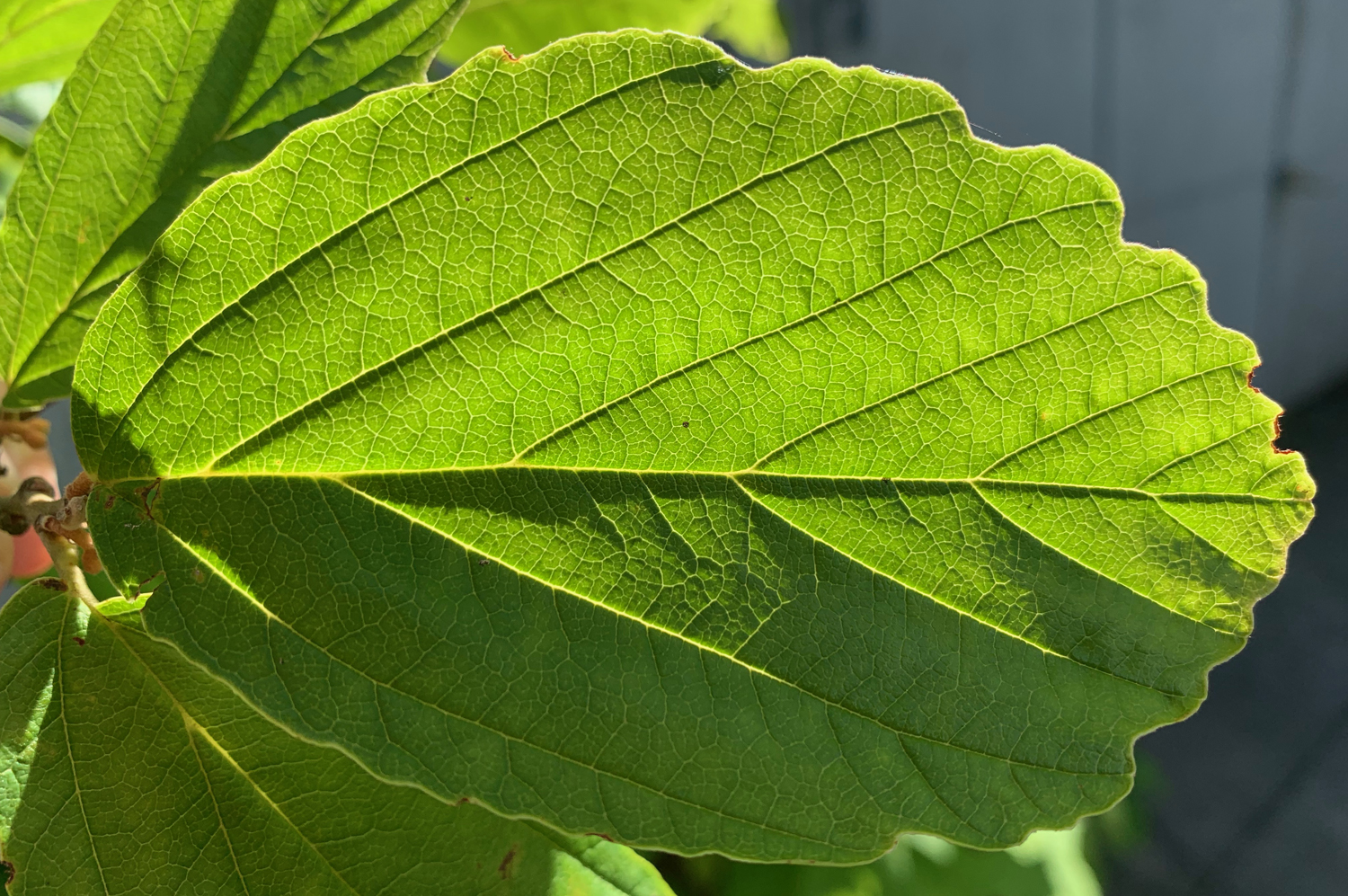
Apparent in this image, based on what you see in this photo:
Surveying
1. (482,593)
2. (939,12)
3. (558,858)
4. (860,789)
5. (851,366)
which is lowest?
(558,858)

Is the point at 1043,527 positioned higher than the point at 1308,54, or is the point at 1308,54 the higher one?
the point at 1308,54

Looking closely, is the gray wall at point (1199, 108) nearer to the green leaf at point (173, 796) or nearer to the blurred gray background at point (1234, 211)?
the blurred gray background at point (1234, 211)

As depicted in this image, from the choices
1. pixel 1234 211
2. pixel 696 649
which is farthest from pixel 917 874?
pixel 1234 211

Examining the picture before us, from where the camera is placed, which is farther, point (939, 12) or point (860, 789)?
point (939, 12)

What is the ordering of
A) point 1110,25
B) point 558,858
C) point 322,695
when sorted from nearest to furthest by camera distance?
1. point 322,695
2. point 558,858
3. point 1110,25

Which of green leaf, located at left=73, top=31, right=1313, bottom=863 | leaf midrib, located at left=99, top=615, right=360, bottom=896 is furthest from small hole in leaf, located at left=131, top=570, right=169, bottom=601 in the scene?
leaf midrib, located at left=99, top=615, right=360, bottom=896

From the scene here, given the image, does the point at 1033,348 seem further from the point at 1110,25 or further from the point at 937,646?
the point at 1110,25

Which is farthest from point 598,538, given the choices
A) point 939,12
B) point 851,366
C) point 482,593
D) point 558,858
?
point 939,12
